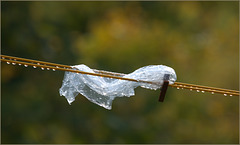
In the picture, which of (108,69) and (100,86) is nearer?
(100,86)

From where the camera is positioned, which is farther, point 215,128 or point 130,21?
point 130,21

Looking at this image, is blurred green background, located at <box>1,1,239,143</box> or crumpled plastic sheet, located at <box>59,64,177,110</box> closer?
crumpled plastic sheet, located at <box>59,64,177,110</box>

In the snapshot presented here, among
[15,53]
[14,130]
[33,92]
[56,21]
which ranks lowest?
[14,130]

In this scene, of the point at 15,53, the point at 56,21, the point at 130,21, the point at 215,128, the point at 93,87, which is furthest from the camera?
the point at 130,21

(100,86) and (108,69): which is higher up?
(100,86)

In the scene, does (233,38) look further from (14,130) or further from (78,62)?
(14,130)

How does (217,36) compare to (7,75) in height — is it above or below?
above

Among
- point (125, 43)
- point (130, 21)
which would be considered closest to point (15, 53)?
point (125, 43)

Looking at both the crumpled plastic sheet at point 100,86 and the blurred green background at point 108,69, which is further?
the blurred green background at point 108,69
